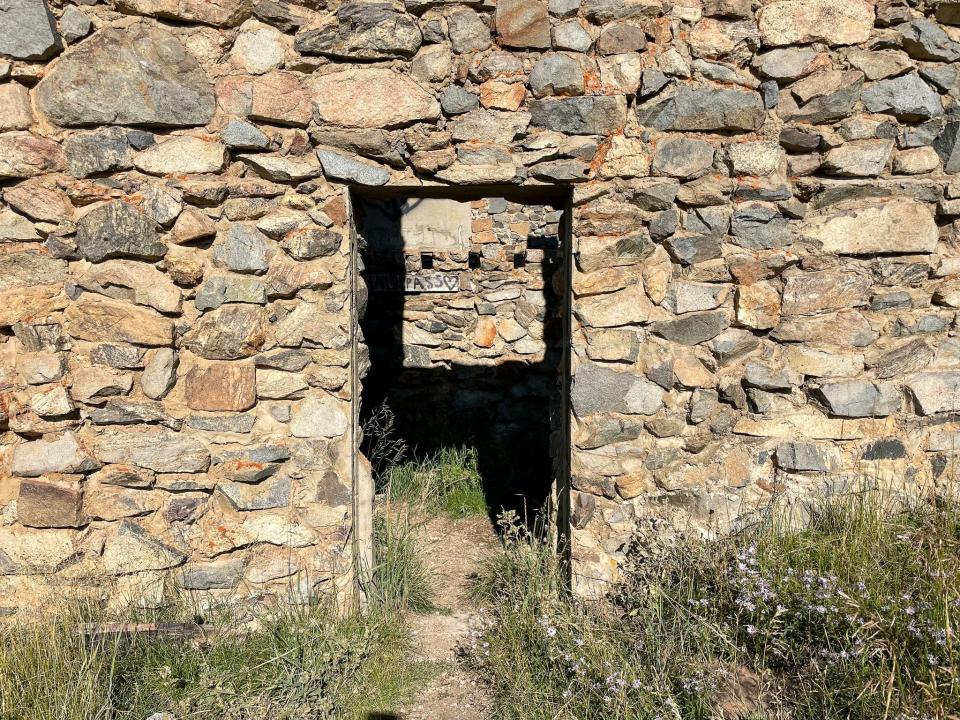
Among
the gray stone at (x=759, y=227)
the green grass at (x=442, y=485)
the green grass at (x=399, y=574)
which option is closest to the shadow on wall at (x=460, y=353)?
the green grass at (x=442, y=485)

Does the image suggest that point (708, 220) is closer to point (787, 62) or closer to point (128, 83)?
point (787, 62)

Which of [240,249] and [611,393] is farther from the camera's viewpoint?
[611,393]

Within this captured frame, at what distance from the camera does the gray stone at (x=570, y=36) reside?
→ 2.65 m

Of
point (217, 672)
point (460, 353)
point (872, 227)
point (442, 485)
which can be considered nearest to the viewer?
point (217, 672)

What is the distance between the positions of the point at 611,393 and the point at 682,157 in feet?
3.22

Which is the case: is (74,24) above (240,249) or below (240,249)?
above

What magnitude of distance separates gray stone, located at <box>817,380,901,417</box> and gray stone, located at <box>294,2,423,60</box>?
85.9 inches

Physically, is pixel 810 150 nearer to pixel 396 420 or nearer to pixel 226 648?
pixel 226 648

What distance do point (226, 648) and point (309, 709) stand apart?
0.43m

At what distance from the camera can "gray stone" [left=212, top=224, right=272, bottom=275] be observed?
268 cm

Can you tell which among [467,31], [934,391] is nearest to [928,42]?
[934,391]

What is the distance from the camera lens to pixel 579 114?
2674mm

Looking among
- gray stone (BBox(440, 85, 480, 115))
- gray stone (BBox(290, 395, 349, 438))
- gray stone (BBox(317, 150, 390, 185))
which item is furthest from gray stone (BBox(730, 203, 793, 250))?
gray stone (BBox(290, 395, 349, 438))

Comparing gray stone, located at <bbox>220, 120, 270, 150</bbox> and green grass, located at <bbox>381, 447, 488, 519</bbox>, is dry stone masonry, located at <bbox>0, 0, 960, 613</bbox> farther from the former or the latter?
green grass, located at <bbox>381, 447, 488, 519</bbox>
